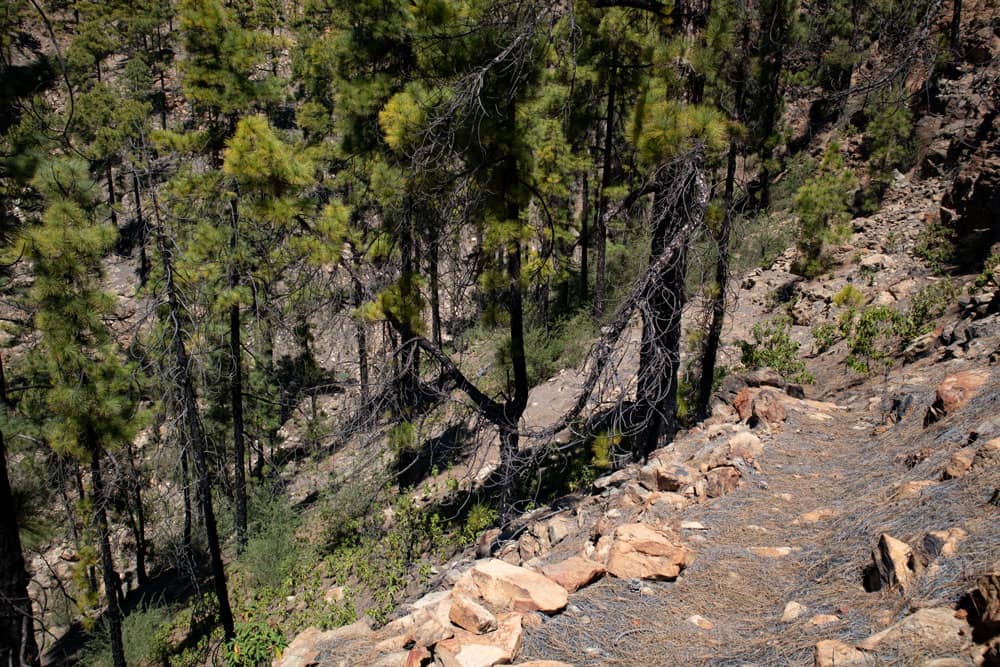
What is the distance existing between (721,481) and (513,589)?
249 cm

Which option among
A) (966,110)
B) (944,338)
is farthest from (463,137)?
(966,110)

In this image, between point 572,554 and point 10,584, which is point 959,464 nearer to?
point 572,554

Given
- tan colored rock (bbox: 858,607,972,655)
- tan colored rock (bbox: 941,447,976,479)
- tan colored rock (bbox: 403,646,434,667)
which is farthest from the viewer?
tan colored rock (bbox: 941,447,976,479)

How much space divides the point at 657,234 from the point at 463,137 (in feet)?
8.96

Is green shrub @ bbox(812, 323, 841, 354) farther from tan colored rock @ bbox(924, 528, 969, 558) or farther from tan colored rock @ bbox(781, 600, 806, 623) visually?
tan colored rock @ bbox(781, 600, 806, 623)

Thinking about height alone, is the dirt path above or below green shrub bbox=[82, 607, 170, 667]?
above

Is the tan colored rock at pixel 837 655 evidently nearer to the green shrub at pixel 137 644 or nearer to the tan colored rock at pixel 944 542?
the tan colored rock at pixel 944 542

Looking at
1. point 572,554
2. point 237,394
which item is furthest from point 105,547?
point 572,554

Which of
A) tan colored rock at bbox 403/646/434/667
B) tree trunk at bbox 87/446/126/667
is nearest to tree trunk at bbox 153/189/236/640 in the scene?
tree trunk at bbox 87/446/126/667

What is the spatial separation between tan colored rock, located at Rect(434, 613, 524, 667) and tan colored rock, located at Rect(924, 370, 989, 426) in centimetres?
451

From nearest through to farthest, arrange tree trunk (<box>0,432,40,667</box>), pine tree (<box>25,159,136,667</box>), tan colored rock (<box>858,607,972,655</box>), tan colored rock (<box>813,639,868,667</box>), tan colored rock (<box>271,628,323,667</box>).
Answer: tan colored rock (<box>858,607,972,655</box>) → tan colored rock (<box>813,639,868,667</box>) → tan colored rock (<box>271,628,323,667</box>) → tree trunk (<box>0,432,40,667</box>) → pine tree (<box>25,159,136,667</box>)

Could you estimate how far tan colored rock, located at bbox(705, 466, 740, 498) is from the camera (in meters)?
5.42

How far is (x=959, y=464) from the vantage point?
4.03 metres

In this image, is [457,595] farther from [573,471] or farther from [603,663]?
[573,471]
